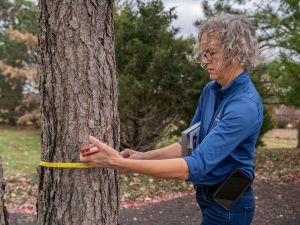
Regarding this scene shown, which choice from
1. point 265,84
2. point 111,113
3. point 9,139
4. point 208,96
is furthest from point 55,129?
point 9,139

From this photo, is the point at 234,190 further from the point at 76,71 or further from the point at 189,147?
the point at 76,71

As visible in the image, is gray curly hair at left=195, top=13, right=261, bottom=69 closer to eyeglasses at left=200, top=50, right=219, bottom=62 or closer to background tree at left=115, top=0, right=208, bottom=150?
eyeglasses at left=200, top=50, right=219, bottom=62

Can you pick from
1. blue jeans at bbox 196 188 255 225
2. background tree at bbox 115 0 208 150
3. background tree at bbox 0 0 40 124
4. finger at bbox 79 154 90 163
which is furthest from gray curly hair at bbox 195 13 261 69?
background tree at bbox 0 0 40 124

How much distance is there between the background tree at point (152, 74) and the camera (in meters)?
9.34

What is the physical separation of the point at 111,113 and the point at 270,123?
12.6 m

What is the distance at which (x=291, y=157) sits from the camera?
12.3 metres

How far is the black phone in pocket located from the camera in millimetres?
2461

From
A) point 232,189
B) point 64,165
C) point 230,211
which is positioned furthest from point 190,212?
point 64,165

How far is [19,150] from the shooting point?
1590 cm

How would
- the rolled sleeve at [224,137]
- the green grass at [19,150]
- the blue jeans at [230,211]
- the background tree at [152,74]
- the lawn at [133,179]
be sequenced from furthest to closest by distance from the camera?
the green grass at [19,150]
the background tree at [152,74]
the lawn at [133,179]
the blue jeans at [230,211]
the rolled sleeve at [224,137]

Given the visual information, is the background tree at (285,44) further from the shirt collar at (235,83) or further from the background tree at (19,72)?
the background tree at (19,72)

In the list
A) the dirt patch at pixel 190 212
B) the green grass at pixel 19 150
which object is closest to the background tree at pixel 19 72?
the green grass at pixel 19 150

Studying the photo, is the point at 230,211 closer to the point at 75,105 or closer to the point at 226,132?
the point at 226,132

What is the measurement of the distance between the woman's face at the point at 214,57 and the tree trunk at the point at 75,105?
54 cm
